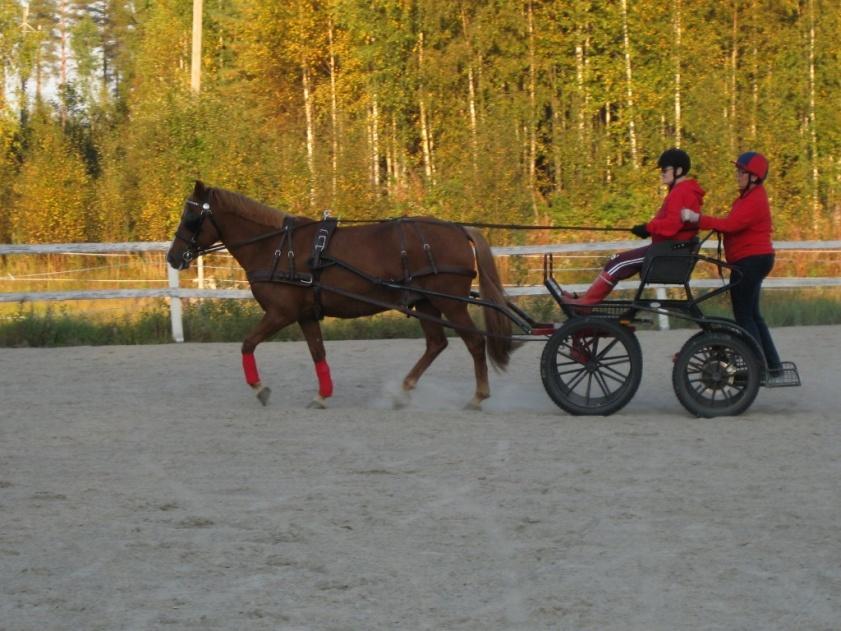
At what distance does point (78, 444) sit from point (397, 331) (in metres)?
7.71

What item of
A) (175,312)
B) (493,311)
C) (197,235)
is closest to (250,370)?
(197,235)

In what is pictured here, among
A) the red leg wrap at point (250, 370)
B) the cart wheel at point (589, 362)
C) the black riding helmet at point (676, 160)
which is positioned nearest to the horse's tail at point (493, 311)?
the cart wheel at point (589, 362)

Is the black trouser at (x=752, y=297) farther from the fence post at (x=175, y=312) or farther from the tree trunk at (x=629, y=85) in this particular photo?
the tree trunk at (x=629, y=85)

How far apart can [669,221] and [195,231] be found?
12.1 ft

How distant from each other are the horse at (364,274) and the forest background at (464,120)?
12978mm

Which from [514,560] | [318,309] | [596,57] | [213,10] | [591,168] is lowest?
[514,560]

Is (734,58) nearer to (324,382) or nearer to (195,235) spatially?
(195,235)

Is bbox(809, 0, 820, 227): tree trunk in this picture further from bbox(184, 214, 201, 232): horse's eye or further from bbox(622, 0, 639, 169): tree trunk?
bbox(184, 214, 201, 232): horse's eye

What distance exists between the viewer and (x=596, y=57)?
34.3 metres

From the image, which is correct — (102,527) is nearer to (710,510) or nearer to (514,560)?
(514,560)

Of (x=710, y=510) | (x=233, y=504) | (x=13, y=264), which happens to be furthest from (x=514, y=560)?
(x=13, y=264)

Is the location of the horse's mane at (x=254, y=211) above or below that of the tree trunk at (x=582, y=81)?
below

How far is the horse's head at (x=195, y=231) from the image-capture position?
34.7ft

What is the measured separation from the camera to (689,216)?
9.03m
